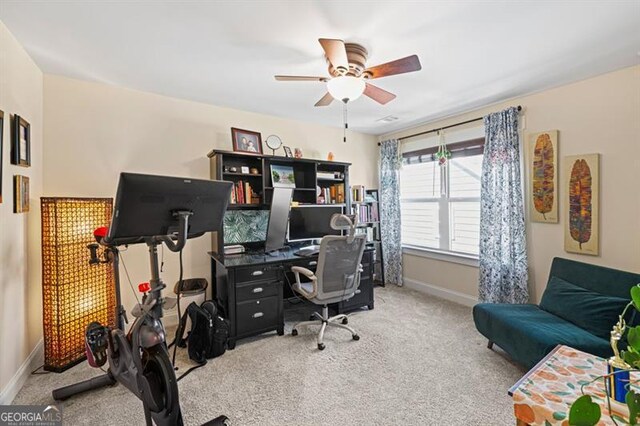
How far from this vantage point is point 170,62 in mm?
2369

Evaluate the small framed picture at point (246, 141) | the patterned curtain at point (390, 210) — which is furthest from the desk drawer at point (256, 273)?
the patterned curtain at point (390, 210)

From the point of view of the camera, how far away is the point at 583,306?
2.23 metres

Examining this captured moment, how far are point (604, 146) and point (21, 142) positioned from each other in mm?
4763

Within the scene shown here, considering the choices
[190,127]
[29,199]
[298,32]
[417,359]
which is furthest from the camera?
[190,127]

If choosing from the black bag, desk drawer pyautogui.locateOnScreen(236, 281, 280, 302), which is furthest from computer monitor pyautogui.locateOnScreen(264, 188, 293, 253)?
the black bag

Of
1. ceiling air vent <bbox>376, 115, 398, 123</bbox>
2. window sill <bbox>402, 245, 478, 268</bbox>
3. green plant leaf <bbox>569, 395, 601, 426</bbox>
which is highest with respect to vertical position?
ceiling air vent <bbox>376, 115, 398, 123</bbox>

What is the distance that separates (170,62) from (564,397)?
10.6 ft

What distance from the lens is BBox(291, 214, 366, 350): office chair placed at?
264 cm

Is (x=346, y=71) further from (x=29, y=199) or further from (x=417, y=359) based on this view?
(x=29, y=199)

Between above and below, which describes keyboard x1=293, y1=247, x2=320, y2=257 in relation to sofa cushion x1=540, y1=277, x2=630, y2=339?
above

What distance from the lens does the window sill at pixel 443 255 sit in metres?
3.68

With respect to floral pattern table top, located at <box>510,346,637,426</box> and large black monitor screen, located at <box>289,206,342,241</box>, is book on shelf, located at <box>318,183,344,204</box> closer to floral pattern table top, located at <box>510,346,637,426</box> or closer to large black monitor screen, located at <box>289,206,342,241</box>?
large black monitor screen, located at <box>289,206,342,241</box>

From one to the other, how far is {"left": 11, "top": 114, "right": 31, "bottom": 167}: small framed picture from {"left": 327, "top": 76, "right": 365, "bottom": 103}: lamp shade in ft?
7.25

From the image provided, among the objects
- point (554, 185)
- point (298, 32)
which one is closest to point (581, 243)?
point (554, 185)
